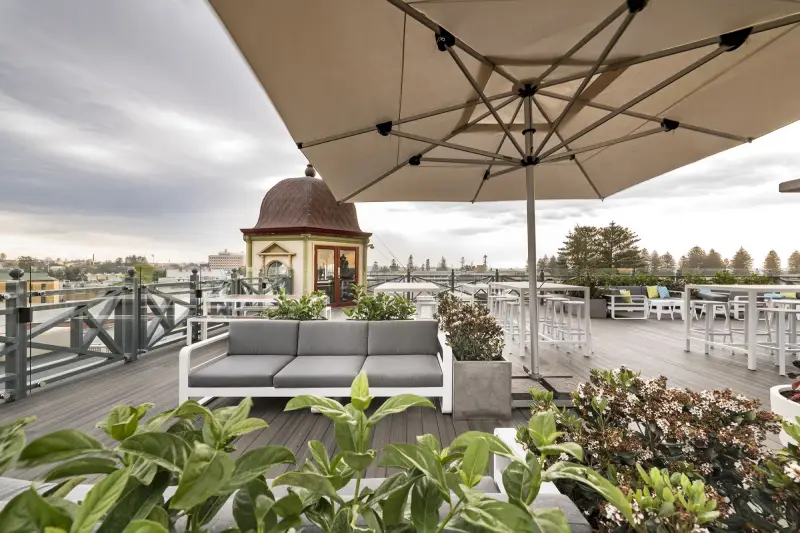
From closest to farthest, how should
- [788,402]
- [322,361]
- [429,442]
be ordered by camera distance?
[429,442]
[788,402]
[322,361]

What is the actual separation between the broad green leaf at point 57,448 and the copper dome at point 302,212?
34.7 ft

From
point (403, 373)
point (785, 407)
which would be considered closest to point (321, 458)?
point (403, 373)

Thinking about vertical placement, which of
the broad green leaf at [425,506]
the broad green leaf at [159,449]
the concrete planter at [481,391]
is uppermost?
the broad green leaf at [159,449]

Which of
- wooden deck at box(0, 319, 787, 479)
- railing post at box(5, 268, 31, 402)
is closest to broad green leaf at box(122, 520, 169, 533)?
wooden deck at box(0, 319, 787, 479)

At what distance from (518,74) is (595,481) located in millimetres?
2954

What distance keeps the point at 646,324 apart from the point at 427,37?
8.75m

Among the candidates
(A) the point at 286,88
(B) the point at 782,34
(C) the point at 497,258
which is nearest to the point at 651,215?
(C) the point at 497,258

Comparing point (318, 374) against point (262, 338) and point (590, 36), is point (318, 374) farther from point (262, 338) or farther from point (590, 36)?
point (590, 36)

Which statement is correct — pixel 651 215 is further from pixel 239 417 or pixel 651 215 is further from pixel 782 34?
pixel 239 417

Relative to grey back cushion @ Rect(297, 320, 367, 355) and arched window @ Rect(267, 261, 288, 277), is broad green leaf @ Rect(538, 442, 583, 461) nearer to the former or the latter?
grey back cushion @ Rect(297, 320, 367, 355)

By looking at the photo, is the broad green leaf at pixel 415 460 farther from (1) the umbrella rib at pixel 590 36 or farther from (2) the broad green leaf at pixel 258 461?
(1) the umbrella rib at pixel 590 36

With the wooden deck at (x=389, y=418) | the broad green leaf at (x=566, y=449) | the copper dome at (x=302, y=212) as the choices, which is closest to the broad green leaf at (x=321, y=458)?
the broad green leaf at (x=566, y=449)

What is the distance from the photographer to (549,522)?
48 cm

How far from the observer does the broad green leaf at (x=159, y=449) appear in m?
0.45
